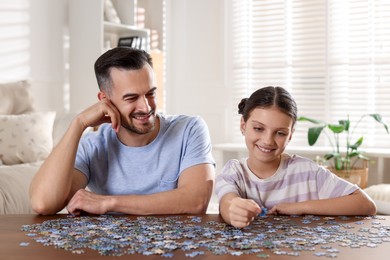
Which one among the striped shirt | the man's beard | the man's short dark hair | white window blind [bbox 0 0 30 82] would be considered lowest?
the striped shirt

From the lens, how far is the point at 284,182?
2.17 metres

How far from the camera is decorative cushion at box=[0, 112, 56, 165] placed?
3906mm

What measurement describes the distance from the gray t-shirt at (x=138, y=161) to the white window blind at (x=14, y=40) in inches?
108

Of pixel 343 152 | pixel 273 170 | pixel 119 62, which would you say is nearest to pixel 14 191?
pixel 119 62

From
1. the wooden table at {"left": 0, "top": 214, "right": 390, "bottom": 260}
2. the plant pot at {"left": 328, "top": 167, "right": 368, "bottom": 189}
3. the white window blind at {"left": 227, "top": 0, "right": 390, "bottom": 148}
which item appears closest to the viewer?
the wooden table at {"left": 0, "top": 214, "right": 390, "bottom": 260}

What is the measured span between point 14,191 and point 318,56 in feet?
11.9

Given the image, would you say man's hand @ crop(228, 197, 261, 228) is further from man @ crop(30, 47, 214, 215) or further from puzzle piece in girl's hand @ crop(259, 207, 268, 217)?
man @ crop(30, 47, 214, 215)

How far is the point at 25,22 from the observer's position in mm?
5062

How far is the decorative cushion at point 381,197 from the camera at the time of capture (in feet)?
13.9

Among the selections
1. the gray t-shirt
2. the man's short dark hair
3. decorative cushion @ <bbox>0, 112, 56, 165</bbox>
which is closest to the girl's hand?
the gray t-shirt

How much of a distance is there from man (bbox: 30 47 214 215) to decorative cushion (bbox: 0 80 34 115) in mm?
2083

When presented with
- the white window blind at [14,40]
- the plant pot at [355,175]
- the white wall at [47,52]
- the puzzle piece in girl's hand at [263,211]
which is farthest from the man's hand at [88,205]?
the plant pot at [355,175]

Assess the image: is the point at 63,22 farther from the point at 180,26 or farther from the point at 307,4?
the point at 307,4

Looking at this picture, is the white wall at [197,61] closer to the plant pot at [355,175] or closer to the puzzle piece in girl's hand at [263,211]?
the plant pot at [355,175]
